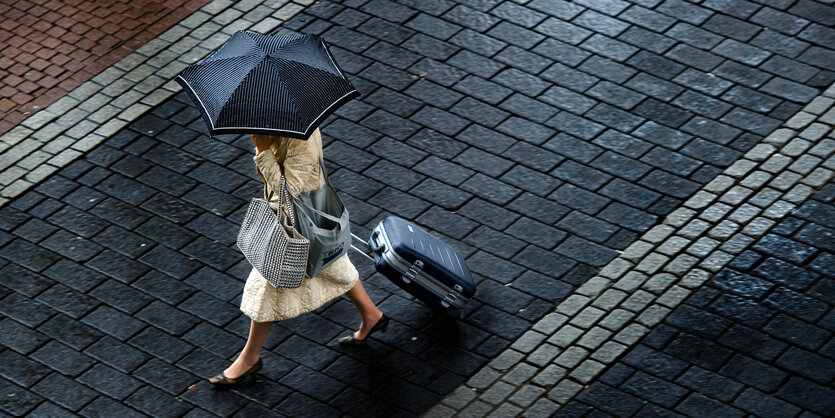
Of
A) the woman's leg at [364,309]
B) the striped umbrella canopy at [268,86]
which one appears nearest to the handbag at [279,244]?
the striped umbrella canopy at [268,86]

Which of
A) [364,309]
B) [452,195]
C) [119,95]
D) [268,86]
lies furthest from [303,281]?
[119,95]

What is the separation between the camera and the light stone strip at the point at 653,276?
683 centimetres

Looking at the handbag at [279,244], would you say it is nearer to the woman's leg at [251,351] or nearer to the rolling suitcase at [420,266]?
the woman's leg at [251,351]

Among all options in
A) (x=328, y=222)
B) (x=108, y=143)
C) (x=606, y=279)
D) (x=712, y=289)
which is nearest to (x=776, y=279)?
(x=712, y=289)

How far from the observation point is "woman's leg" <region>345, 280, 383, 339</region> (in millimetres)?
6906

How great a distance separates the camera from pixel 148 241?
8055 mm

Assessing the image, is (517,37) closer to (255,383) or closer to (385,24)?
(385,24)

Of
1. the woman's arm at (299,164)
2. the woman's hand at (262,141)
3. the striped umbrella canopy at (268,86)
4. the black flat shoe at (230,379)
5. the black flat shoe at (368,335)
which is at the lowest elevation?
the black flat shoe at (230,379)

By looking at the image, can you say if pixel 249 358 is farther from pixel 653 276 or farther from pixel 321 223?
pixel 653 276

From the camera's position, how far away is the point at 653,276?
24.6 feet

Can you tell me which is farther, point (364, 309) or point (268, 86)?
point (364, 309)

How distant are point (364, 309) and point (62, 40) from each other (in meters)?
4.88

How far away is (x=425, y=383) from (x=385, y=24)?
4173mm

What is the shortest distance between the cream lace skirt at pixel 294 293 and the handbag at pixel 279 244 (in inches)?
10.3
